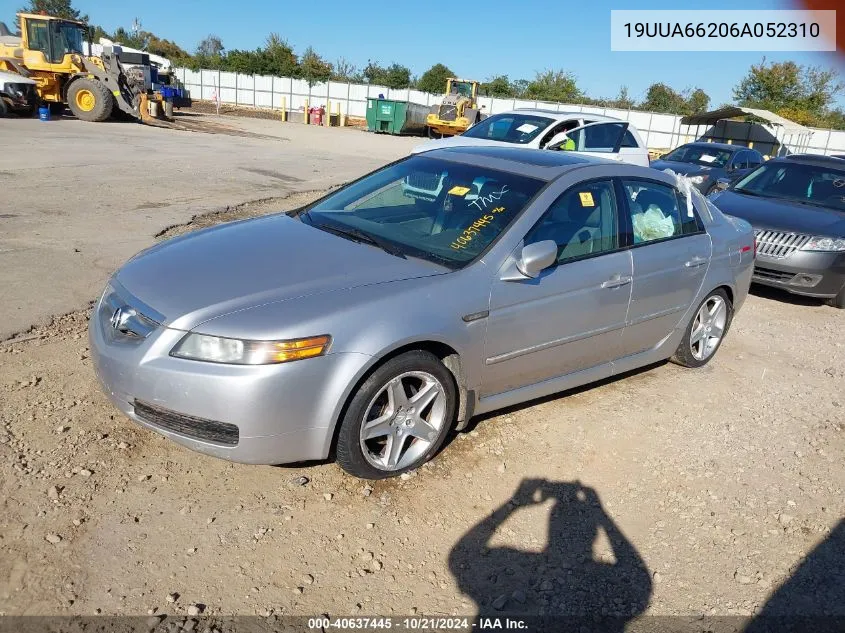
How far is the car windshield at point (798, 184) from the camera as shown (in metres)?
8.28

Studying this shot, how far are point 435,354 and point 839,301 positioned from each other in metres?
6.39

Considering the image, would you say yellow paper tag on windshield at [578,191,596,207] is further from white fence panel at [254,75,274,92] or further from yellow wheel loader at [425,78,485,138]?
white fence panel at [254,75,274,92]

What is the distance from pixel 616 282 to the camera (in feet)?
13.3

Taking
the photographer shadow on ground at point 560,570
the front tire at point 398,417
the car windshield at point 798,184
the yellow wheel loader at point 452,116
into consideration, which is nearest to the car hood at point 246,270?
the front tire at point 398,417

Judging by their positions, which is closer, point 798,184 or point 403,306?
point 403,306

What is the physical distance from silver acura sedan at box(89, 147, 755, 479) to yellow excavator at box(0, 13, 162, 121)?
22.1 m

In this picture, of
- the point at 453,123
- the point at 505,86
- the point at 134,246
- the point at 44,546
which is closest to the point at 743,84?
the point at 505,86

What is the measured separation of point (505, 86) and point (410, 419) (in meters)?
62.0

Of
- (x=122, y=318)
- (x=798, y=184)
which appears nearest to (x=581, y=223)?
(x=122, y=318)

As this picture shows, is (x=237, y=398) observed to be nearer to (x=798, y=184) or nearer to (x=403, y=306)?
(x=403, y=306)

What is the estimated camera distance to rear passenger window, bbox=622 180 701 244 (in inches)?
171

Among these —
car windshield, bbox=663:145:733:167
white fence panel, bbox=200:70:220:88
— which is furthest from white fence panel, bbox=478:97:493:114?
car windshield, bbox=663:145:733:167

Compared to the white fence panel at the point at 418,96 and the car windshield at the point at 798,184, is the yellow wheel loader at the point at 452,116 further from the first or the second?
the car windshield at the point at 798,184

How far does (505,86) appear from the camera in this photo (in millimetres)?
60938
